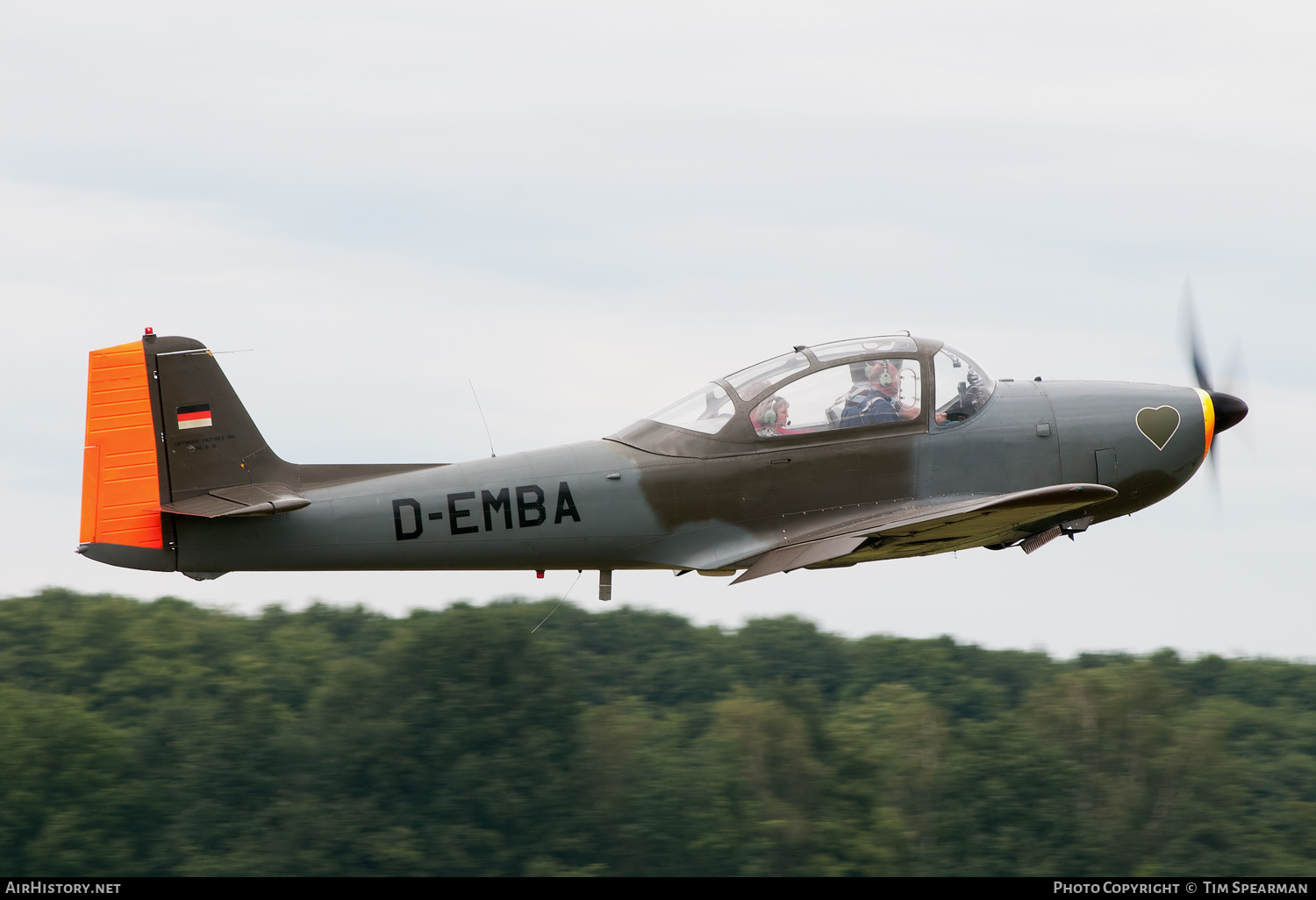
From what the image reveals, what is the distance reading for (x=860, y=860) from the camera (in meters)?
43.6

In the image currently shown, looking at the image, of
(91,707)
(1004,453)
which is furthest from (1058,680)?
(1004,453)

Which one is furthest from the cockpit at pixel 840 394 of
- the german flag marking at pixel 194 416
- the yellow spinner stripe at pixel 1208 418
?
the german flag marking at pixel 194 416

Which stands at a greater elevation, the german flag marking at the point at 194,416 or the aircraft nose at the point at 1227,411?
the german flag marking at the point at 194,416

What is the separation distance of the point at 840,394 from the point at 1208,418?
3.59 m

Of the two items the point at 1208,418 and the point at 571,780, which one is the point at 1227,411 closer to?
the point at 1208,418

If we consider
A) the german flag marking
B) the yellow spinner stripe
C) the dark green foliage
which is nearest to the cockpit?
the yellow spinner stripe

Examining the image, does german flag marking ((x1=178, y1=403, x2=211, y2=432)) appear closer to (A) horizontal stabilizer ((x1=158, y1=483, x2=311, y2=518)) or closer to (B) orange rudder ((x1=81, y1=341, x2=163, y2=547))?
(B) orange rudder ((x1=81, y1=341, x2=163, y2=547))

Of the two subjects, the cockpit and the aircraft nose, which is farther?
the aircraft nose

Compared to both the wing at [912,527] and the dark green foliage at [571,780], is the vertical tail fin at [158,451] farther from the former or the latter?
the dark green foliage at [571,780]

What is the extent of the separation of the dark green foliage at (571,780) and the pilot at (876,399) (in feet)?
109

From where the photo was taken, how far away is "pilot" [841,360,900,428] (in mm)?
11469

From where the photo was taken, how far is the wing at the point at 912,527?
10.5 metres

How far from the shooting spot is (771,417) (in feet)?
37.5

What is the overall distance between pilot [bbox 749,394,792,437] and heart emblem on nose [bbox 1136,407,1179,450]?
3239mm
